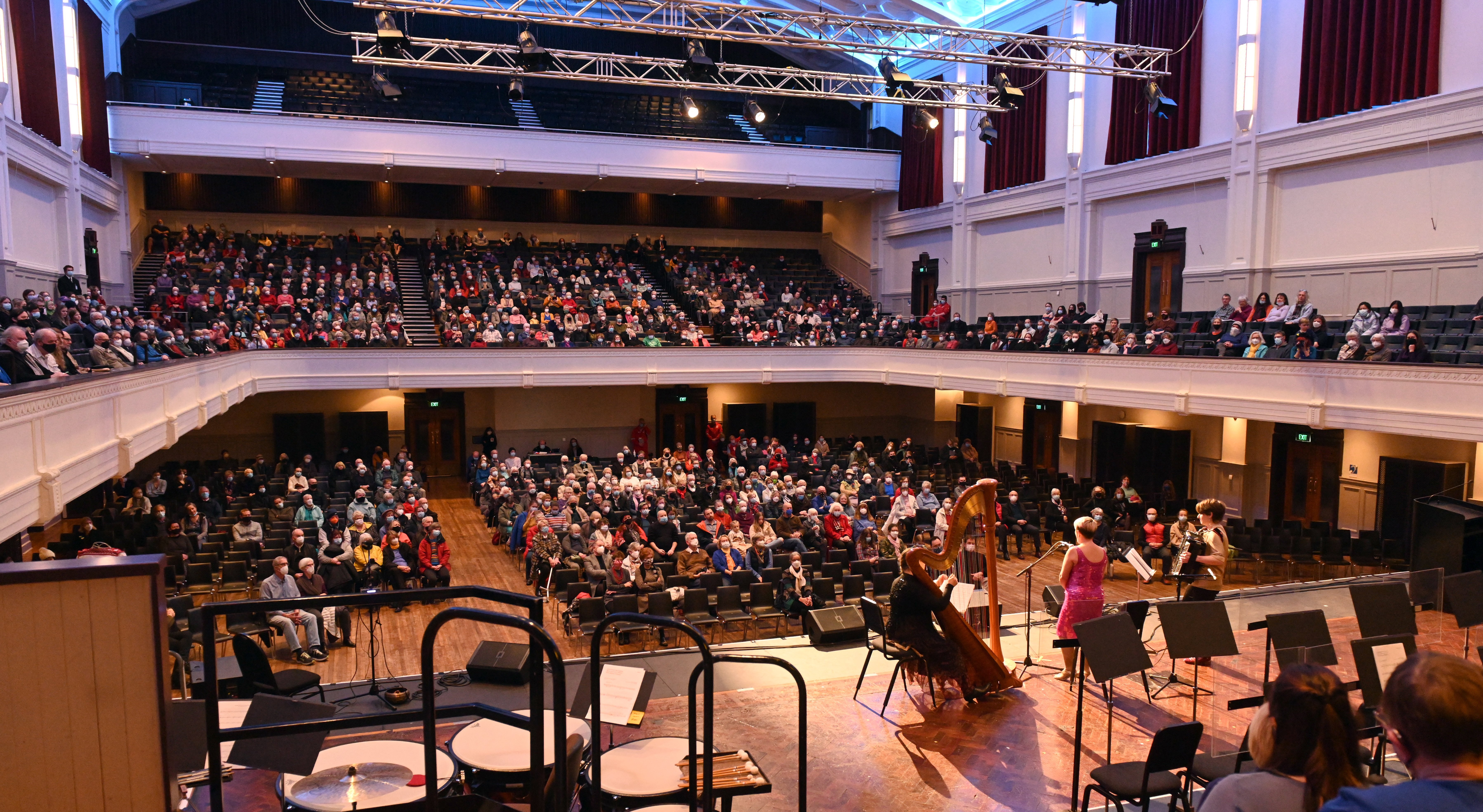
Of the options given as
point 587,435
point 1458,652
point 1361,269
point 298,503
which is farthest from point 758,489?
point 1458,652

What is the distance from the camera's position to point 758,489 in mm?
15258

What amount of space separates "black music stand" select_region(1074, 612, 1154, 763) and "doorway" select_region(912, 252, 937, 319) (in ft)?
62.5

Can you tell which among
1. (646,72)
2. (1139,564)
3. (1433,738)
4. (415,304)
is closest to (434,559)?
(1139,564)

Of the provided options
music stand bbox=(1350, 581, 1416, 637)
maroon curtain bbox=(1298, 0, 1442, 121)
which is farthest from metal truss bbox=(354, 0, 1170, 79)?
music stand bbox=(1350, 581, 1416, 637)

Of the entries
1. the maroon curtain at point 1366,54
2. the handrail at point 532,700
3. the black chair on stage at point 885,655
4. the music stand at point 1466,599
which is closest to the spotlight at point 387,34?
the black chair on stage at point 885,655

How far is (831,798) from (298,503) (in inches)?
429

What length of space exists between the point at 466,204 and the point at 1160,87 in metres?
16.7

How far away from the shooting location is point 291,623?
370 inches

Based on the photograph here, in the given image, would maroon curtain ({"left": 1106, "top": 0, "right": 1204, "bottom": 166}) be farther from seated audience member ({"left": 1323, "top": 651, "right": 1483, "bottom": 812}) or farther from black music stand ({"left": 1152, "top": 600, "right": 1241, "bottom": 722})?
seated audience member ({"left": 1323, "top": 651, "right": 1483, "bottom": 812})

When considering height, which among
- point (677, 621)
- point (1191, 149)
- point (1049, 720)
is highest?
point (1191, 149)

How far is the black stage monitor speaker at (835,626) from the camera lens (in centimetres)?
865

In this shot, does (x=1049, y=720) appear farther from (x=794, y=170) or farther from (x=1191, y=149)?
(x=794, y=170)

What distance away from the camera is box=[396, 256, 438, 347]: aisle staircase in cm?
1994

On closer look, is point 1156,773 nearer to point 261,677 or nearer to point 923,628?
point 923,628
